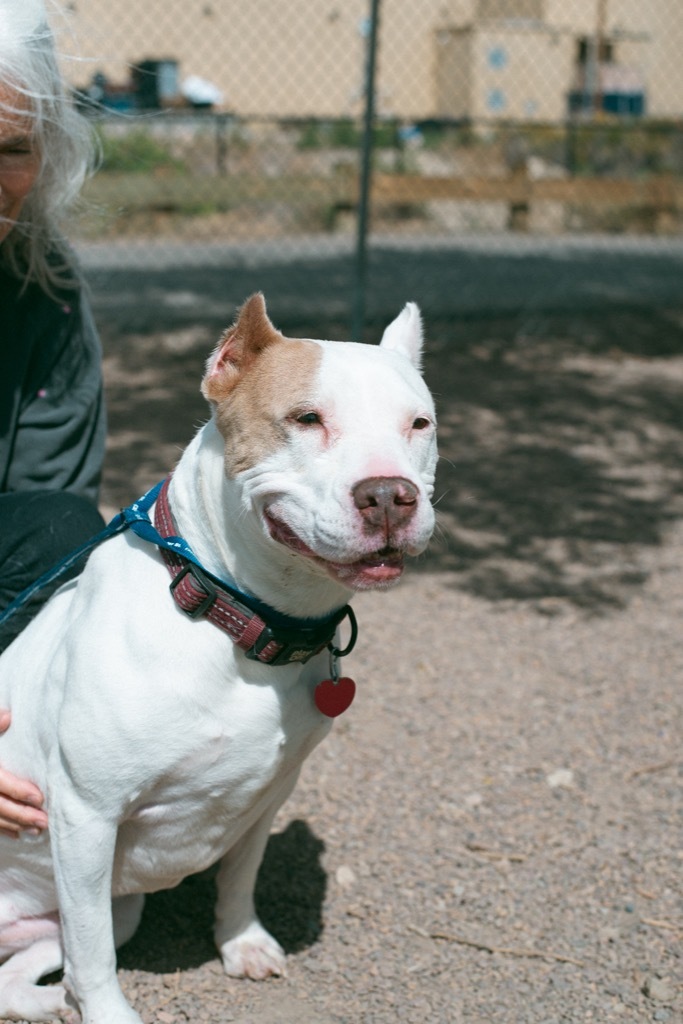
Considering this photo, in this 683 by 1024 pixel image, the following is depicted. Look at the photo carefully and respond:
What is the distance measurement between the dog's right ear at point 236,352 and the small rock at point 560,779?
75.2 inches

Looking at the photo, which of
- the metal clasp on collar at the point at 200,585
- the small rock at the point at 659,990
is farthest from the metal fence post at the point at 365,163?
the metal clasp on collar at the point at 200,585

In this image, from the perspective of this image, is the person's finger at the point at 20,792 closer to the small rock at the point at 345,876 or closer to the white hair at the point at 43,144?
the small rock at the point at 345,876

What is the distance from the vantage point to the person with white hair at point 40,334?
2.62 metres

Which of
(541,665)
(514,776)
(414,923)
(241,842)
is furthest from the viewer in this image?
(541,665)

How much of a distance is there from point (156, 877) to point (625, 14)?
27.2m

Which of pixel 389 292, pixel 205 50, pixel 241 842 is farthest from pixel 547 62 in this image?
pixel 241 842

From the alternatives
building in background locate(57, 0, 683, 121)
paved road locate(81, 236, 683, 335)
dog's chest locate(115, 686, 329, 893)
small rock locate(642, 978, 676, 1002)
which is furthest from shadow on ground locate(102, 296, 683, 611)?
building in background locate(57, 0, 683, 121)

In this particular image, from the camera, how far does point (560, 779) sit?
3.59 meters

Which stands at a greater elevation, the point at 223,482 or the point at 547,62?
the point at 223,482

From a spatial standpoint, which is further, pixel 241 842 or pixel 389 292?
pixel 389 292

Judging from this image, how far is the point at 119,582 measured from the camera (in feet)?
7.45

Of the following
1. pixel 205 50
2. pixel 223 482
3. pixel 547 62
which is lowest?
pixel 547 62

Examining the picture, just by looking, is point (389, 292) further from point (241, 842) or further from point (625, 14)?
point (625, 14)

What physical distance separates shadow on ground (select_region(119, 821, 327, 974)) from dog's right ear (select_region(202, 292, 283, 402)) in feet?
4.54
